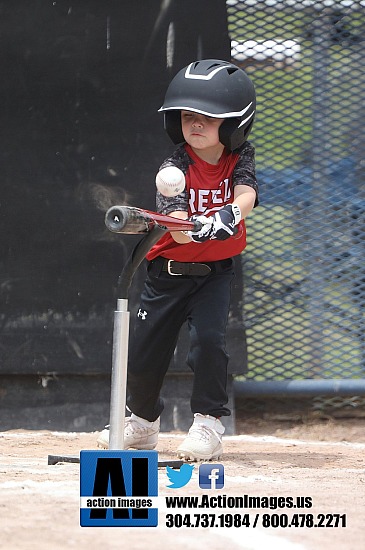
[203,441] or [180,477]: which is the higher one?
[180,477]

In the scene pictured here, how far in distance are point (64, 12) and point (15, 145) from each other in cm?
71

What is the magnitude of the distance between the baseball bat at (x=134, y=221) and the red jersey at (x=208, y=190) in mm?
735

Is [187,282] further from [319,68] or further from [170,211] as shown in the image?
[319,68]

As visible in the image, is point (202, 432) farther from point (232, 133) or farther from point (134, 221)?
point (134, 221)

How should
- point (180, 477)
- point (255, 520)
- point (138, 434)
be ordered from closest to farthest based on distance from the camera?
1. point (255, 520)
2. point (180, 477)
3. point (138, 434)

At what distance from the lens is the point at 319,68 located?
5.54 meters

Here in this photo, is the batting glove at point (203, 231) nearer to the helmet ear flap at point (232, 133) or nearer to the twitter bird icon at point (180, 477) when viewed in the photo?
the helmet ear flap at point (232, 133)

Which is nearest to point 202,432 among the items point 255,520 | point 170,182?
point 170,182

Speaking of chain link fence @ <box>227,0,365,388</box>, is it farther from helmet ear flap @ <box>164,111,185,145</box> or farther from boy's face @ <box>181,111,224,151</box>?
boy's face @ <box>181,111,224,151</box>

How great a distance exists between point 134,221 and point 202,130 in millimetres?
1041

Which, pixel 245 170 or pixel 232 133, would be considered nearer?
pixel 232 133

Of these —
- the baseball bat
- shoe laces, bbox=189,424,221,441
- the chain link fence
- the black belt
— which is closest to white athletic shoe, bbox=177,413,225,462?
shoe laces, bbox=189,424,221,441

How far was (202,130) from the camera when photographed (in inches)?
159

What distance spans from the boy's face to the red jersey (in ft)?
0.34
